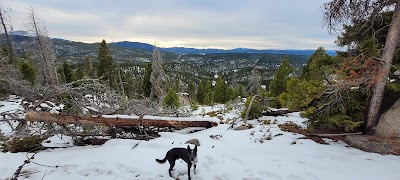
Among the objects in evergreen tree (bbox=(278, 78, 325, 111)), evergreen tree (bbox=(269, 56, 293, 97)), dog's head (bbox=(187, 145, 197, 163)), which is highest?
evergreen tree (bbox=(278, 78, 325, 111))

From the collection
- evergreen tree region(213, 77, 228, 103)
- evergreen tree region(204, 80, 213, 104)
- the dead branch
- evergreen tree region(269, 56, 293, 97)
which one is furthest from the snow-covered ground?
evergreen tree region(213, 77, 228, 103)

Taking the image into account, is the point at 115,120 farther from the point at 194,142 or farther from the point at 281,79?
the point at 281,79

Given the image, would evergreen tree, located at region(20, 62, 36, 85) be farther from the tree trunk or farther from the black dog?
the tree trunk

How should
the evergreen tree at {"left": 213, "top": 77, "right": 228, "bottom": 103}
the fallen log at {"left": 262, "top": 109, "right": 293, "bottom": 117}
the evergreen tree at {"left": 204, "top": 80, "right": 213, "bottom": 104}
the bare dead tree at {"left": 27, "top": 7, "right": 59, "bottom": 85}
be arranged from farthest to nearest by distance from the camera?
the evergreen tree at {"left": 213, "top": 77, "right": 228, "bottom": 103} < the evergreen tree at {"left": 204, "top": 80, "right": 213, "bottom": 104} < the bare dead tree at {"left": 27, "top": 7, "right": 59, "bottom": 85} < the fallen log at {"left": 262, "top": 109, "right": 293, "bottom": 117}

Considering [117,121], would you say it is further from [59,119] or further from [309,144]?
[309,144]

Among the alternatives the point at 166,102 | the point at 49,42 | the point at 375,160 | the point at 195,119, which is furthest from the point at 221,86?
the point at 375,160

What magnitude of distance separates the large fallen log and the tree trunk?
610 cm

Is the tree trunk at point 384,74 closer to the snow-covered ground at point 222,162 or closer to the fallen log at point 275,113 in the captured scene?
the snow-covered ground at point 222,162

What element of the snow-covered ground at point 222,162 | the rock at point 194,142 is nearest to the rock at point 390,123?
the snow-covered ground at point 222,162

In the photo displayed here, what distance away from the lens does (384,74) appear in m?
6.87

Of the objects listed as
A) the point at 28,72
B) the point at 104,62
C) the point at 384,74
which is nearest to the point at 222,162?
the point at 384,74

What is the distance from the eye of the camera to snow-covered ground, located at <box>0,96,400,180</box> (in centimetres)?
575

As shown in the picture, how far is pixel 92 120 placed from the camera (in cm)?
785

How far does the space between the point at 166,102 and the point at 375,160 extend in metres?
17.4
